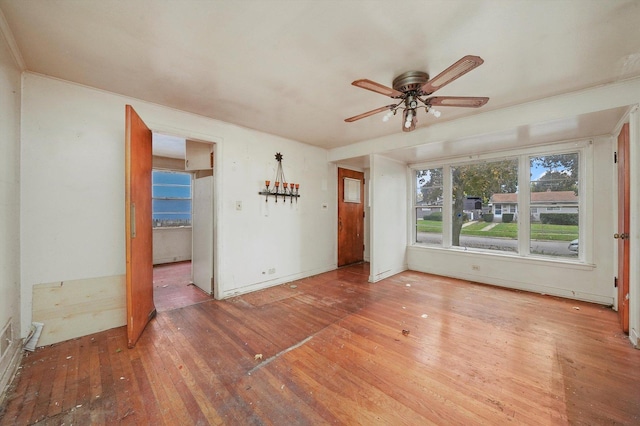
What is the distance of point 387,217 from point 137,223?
377cm

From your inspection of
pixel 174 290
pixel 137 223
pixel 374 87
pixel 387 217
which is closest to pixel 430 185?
pixel 387 217

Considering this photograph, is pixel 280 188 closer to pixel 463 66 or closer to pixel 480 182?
pixel 463 66

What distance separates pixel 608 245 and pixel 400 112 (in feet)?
10.9

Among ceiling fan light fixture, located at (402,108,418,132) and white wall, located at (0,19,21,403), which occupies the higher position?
ceiling fan light fixture, located at (402,108,418,132)

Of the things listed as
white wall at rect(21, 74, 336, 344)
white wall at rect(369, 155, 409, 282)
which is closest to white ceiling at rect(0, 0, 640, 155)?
white wall at rect(21, 74, 336, 344)

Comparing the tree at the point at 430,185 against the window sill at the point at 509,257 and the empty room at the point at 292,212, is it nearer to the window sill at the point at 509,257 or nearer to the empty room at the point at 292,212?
the empty room at the point at 292,212

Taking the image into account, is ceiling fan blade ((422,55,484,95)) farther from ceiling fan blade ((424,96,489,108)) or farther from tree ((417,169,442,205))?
tree ((417,169,442,205))

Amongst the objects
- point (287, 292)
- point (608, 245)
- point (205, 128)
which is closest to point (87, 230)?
point (205, 128)

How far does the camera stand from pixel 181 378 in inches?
72.0

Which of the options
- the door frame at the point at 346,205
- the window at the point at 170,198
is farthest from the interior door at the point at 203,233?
the door frame at the point at 346,205

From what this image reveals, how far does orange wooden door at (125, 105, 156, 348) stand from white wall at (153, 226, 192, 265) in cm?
330

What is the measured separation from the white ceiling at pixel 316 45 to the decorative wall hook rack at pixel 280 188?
151 cm

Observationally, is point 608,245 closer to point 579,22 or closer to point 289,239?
point 579,22

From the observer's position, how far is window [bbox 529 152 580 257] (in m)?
3.55
